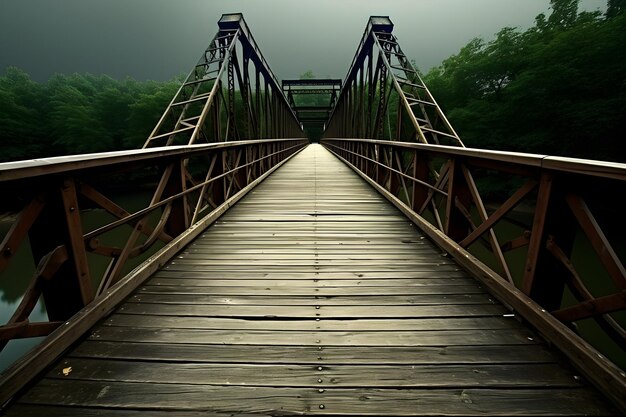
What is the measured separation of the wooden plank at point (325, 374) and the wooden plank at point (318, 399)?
37mm

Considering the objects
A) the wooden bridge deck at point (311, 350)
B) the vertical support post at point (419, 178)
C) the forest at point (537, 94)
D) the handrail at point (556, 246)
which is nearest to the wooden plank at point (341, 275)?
the wooden bridge deck at point (311, 350)

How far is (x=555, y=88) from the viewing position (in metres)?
14.9

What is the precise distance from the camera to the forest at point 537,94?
13.7m

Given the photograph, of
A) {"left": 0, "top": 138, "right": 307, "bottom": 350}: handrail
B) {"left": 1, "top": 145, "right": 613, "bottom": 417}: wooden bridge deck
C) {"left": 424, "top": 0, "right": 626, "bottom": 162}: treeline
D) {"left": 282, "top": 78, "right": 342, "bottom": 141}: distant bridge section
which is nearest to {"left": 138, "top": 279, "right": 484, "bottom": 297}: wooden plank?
{"left": 1, "top": 145, "right": 613, "bottom": 417}: wooden bridge deck

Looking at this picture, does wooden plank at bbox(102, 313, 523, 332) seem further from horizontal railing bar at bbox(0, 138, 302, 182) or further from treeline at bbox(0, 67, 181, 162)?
treeline at bbox(0, 67, 181, 162)

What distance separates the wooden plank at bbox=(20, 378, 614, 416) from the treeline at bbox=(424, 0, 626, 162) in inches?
659

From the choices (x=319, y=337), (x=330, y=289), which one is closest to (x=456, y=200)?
(x=330, y=289)

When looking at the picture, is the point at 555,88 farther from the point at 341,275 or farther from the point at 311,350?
the point at 311,350

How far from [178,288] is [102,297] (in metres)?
0.53

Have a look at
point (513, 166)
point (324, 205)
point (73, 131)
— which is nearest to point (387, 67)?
point (324, 205)

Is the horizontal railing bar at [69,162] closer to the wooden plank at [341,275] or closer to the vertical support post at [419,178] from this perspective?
the wooden plank at [341,275]

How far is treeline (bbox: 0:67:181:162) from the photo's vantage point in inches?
1124

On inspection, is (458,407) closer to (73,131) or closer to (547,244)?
(547,244)

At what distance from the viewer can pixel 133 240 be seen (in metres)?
A: 2.33
